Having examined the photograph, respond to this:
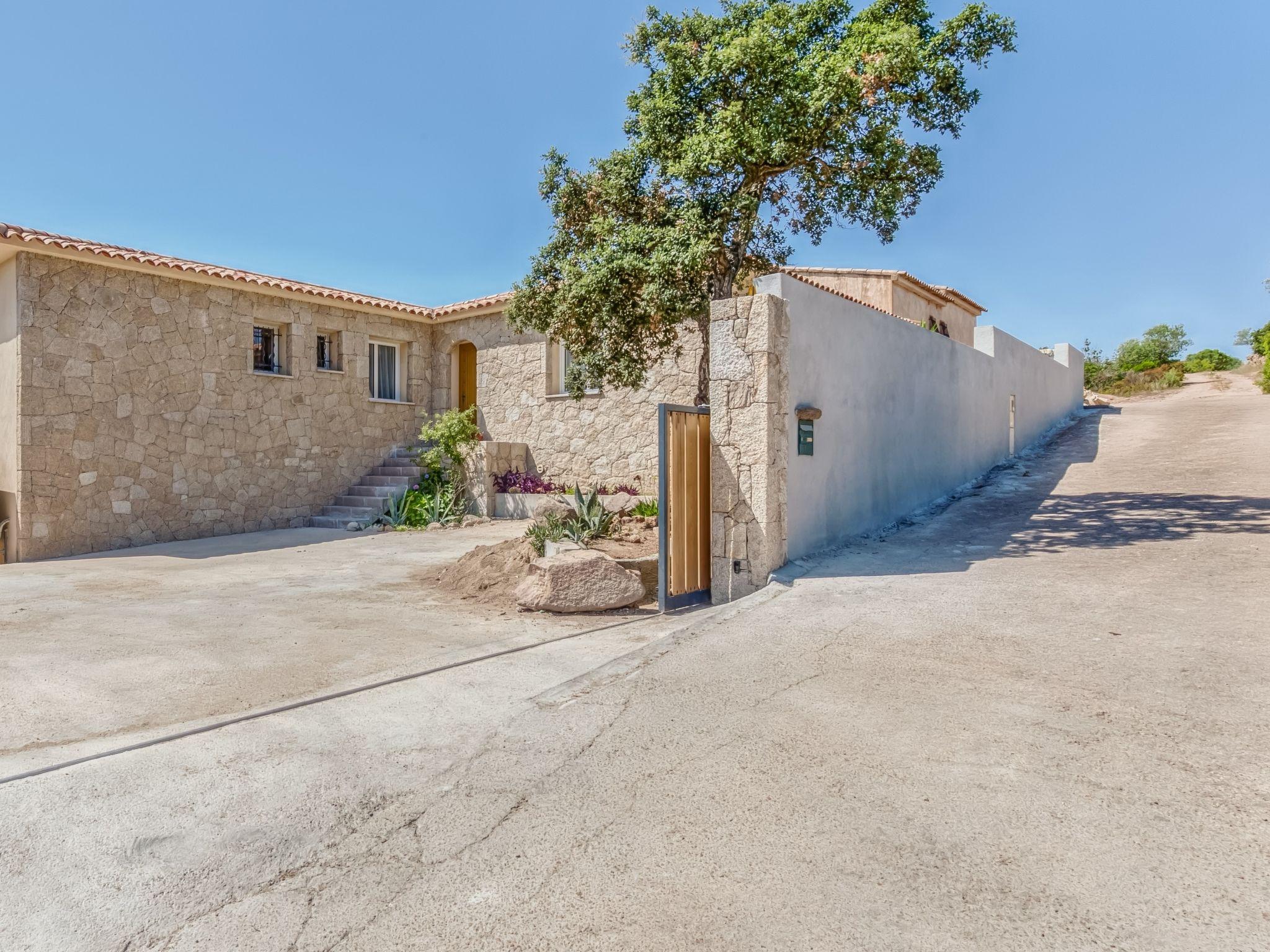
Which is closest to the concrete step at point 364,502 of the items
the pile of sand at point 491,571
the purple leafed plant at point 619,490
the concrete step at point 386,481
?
the concrete step at point 386,481

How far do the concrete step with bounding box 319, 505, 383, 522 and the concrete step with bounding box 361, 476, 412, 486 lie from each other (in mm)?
759

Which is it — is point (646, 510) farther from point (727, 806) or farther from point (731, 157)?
point (727, 806)

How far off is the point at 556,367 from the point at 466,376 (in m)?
3.20

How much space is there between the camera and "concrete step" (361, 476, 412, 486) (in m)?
14.0

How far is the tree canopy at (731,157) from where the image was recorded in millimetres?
6652

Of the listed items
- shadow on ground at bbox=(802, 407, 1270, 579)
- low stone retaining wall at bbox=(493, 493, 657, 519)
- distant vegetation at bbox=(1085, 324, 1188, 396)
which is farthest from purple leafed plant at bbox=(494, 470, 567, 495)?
distant vegetation at bbox=(1085, 324, 1188, 396)

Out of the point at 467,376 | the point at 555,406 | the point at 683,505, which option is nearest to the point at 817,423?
the point at 683,505

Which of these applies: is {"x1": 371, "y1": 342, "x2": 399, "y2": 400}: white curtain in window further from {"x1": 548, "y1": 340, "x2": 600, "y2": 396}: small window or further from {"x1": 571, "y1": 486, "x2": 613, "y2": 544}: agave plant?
{"x1": 571, "y1": 486, "x2": 613, "y2": 544}: agave plant

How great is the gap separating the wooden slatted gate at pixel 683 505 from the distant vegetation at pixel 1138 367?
91.8 ft

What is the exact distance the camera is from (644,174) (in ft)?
25.0

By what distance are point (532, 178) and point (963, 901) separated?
7.86 meters

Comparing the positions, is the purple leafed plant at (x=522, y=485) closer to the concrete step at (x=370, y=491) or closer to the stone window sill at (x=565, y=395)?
the stone window sill at (x=565, y=395)

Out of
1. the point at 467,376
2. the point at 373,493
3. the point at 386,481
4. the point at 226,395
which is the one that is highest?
the point at 467,376

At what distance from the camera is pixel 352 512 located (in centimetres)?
1334
